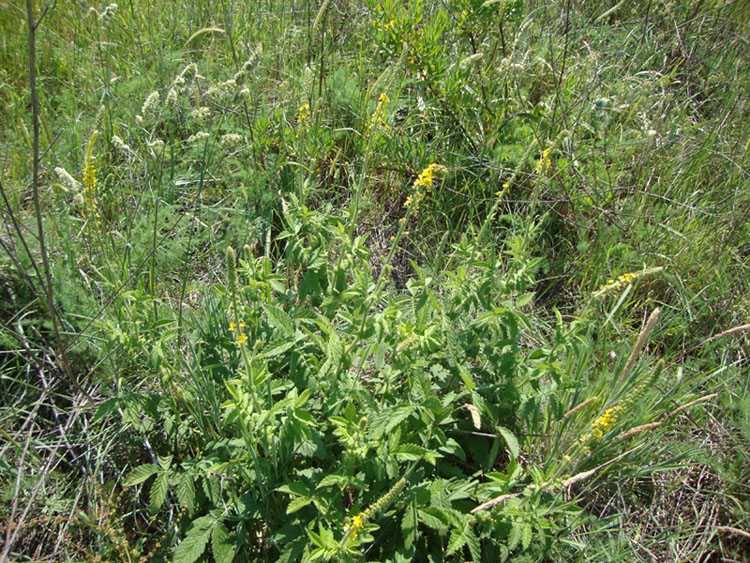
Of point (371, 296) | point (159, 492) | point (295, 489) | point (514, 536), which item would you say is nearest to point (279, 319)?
point (371, 296)

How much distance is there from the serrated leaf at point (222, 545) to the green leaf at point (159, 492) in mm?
214

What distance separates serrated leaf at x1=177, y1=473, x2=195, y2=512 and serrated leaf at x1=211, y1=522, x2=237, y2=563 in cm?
12

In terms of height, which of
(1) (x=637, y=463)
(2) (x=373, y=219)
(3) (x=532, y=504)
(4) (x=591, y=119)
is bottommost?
(1) (x=637, y=463)

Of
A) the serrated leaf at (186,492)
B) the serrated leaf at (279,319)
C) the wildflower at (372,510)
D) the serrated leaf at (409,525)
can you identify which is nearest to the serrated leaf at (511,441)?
the serrated leaf at (409,525)

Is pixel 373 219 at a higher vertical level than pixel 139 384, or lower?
higher

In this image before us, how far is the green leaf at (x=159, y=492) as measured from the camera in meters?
1.84

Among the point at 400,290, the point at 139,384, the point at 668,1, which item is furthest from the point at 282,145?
the point at 668,1

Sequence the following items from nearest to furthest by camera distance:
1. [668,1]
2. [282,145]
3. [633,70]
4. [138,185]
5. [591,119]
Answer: [138,185], [282,145], [591,119], [633,70], [668,1]

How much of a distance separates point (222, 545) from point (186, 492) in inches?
8.7

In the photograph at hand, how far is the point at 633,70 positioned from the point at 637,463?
2.99 metres

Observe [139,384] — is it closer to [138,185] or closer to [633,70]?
[138,185]

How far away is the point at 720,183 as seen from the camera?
11.0 feet

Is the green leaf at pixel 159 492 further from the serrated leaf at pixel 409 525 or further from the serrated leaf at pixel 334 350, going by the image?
the serrated leaf at pixel 409 525

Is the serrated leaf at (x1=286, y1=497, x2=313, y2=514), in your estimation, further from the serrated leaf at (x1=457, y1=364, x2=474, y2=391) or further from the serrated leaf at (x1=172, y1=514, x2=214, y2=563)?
the serrated leaf at (x1=457, y1=364, x2=474, y2=391)
